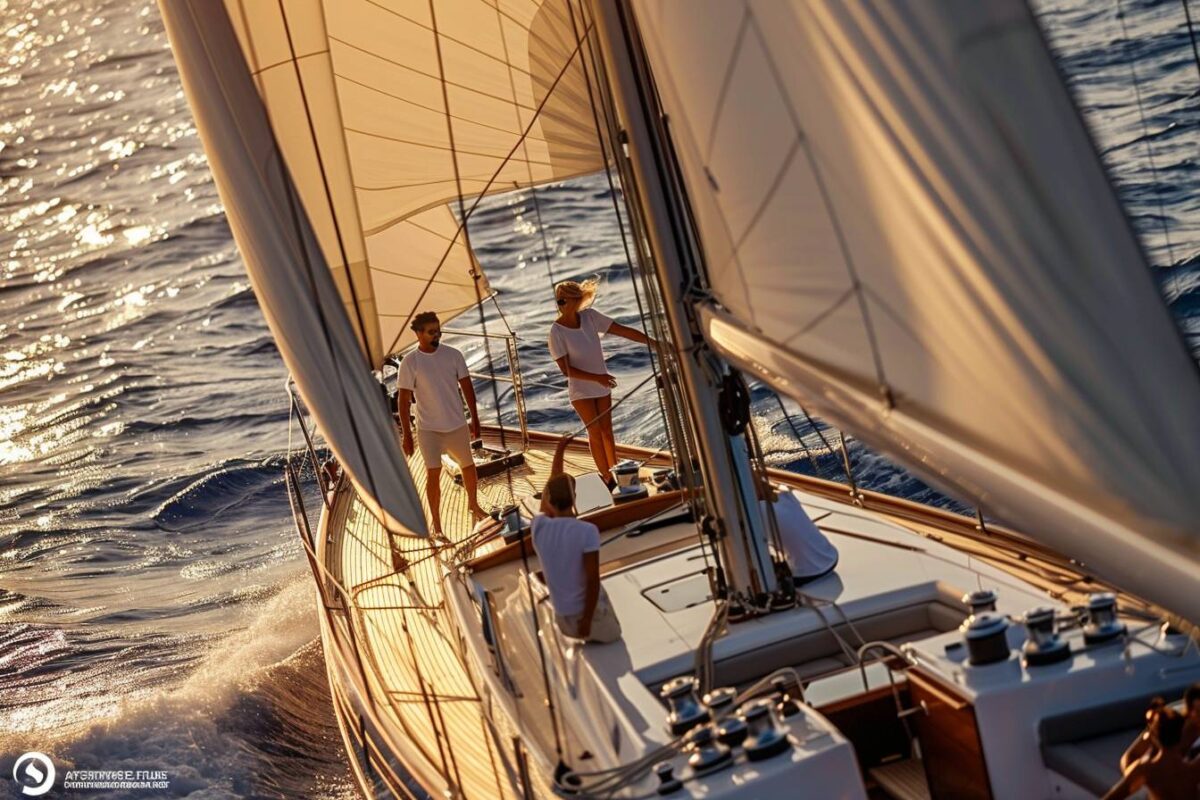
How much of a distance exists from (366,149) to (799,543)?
147 inches

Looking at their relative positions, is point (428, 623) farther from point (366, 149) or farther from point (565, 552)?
point (366, 149)

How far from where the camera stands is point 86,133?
25000 millimetres

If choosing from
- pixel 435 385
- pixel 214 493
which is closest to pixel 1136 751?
pixel 435 385

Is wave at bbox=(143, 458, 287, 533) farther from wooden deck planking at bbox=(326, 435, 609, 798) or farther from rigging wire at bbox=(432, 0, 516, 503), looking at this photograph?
rigging wire at bbox=(432, 0, 516, 503)

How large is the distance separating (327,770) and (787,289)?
5.40 metres

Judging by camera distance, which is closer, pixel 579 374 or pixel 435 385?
pixel 579 374

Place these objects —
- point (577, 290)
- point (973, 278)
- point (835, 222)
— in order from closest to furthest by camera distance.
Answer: point (973, 278), point (835, 222), point (577, 290)

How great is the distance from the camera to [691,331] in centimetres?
420

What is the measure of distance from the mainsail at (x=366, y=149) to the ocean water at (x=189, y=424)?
2188mm

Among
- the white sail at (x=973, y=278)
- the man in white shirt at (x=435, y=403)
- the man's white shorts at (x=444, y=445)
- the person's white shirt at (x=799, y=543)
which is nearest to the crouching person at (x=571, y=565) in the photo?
the person's white shirt at (x=799, y=543)

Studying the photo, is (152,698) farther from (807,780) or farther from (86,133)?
(86,133)

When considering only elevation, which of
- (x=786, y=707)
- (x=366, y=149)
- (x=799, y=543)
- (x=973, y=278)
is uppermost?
(x=366, y=149)

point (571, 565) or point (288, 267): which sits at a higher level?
point (288, 267)

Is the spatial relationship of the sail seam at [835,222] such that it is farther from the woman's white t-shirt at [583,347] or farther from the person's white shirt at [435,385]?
the person's white shirt at [435,385]
